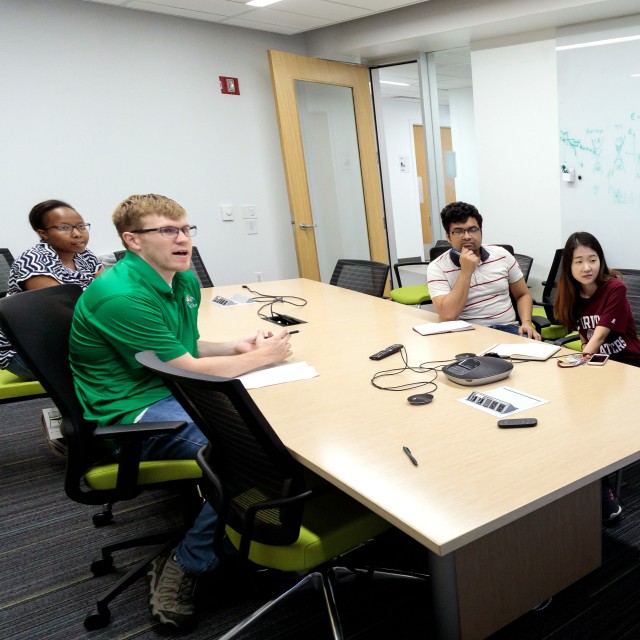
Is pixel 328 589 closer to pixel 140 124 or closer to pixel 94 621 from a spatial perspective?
pixel 94 621

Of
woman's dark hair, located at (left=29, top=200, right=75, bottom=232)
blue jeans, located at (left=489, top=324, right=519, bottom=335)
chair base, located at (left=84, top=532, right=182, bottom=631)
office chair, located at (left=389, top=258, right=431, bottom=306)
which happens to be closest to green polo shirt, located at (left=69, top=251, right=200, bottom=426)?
chair base, located at (left=84, top=532, right=182, bottom=631)

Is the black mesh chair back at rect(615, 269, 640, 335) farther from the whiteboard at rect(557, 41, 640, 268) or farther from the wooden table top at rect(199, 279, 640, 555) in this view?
the whiteboard at rect(557, 41, 640, 268)

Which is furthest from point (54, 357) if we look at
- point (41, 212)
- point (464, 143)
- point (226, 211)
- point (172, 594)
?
point (464, 143)

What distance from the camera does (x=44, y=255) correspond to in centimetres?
268

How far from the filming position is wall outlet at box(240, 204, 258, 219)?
5.19m

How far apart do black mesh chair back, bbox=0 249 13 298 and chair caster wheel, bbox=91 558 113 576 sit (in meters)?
2.21

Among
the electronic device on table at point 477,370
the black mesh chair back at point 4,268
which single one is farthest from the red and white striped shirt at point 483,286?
the black mesh chair back at point 4,268

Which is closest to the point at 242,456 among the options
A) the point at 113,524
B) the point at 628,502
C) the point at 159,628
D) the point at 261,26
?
the point at 159,628

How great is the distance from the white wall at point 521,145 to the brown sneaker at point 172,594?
12.8ft

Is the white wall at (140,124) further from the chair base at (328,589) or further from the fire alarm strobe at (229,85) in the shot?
the chair base at (328,589)

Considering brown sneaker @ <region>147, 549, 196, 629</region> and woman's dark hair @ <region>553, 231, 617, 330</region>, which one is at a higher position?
woman's dark hair @ <region>553, 231, 617, 330</region>

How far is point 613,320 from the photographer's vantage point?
229 centimetres

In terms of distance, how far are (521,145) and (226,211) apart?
257cm

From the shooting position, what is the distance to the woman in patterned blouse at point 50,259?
2.58 meters
